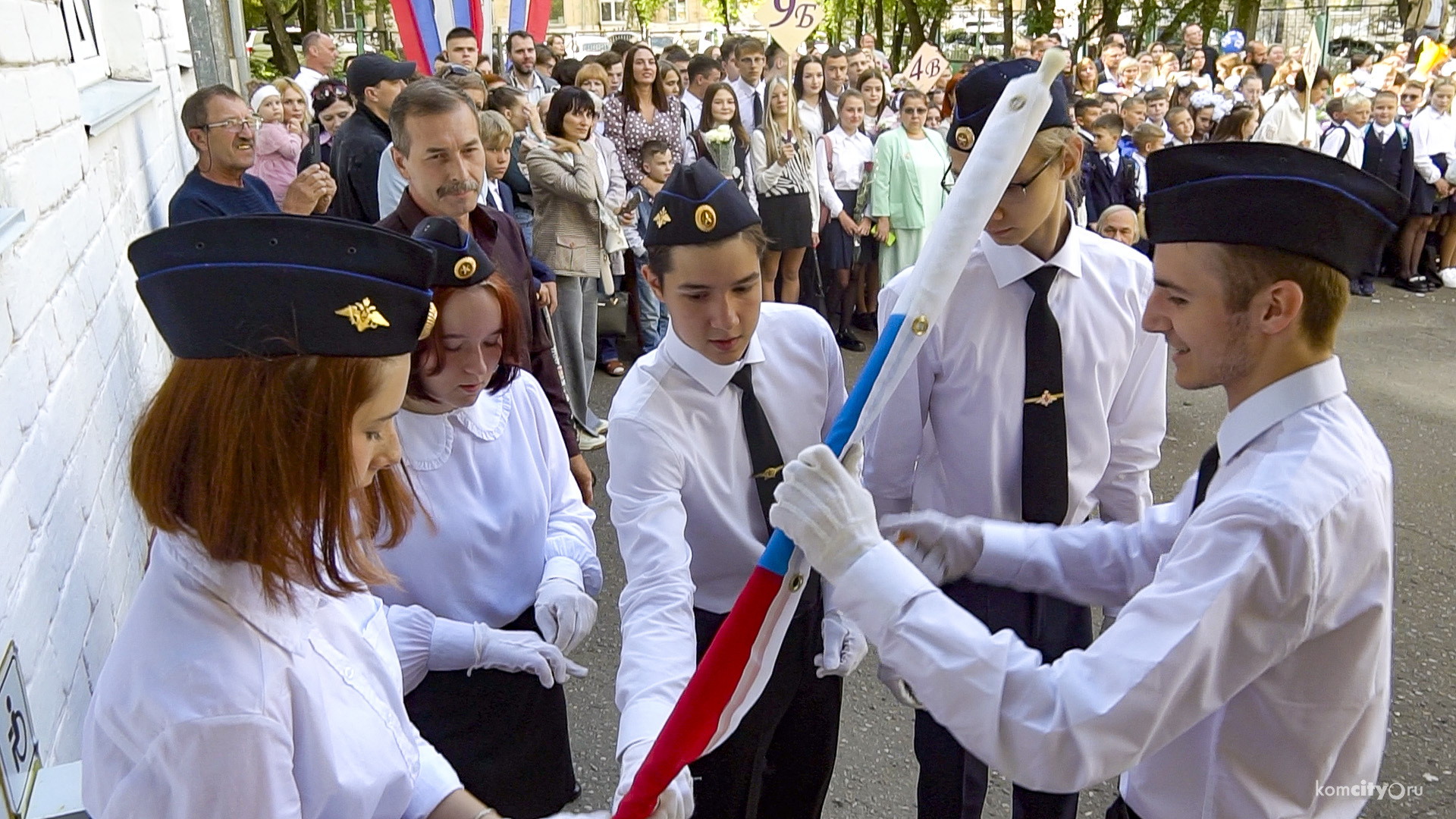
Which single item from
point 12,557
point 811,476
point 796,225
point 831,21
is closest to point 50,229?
point 12,557

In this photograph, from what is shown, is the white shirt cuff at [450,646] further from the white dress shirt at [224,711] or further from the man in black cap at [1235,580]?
the man in black cap at [1235,580]

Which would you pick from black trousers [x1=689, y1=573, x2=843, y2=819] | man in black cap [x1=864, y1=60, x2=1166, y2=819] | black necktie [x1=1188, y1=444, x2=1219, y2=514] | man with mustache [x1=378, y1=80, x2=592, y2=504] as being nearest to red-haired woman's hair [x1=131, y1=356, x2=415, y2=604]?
black trousers [x1=689, y1=573, x2=843, y2=819]

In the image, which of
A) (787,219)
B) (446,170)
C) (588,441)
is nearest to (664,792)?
(446,170)

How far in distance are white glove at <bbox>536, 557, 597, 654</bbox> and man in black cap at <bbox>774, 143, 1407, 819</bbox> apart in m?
0.79

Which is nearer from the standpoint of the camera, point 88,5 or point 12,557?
point 12,557

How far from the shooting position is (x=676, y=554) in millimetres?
2004

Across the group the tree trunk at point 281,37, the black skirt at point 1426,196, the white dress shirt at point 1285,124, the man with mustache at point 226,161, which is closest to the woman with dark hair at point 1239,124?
the white dress shirt at point 1285,124

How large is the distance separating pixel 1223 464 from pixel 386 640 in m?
1.30

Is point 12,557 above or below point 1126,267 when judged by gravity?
below

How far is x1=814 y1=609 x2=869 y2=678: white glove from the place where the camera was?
2.17 m

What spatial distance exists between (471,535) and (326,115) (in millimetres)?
5404

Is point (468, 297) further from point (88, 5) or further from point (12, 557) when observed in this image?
point (88, 5)

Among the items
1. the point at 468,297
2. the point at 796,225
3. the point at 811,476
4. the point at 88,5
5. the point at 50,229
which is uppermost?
the point at 88,5

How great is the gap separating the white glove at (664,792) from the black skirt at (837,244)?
645 cm
